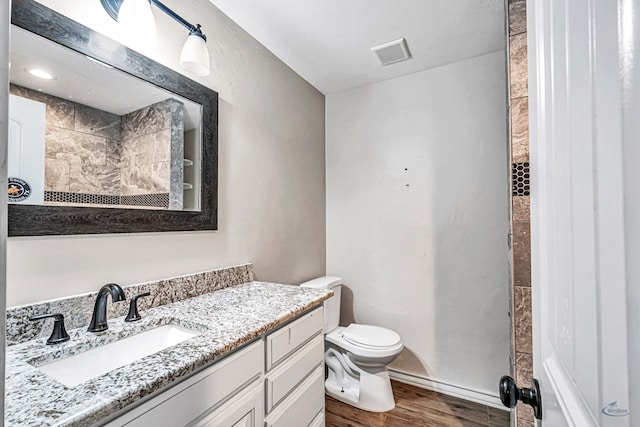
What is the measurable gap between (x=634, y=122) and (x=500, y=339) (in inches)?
87.7

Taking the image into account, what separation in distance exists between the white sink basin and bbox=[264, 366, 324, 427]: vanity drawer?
459 millimetres

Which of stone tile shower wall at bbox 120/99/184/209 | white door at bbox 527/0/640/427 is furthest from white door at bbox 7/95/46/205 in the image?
white door at bbox 527/0/640/427

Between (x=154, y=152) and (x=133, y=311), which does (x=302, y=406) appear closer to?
(x=133, y=311)

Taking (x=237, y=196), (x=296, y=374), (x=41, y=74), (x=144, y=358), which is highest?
(x=41, y=74)

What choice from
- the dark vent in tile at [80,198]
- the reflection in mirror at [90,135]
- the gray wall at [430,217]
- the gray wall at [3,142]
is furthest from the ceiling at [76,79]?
the gray wall at [430,217]

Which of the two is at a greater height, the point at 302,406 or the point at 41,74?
the point at 41,74

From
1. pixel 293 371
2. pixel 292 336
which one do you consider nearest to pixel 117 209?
pixel 292 336

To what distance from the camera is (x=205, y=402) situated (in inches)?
34.2

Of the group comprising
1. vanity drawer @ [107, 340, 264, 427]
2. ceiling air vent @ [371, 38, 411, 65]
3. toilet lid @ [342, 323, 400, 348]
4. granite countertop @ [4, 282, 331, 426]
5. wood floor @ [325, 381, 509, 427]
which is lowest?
wood floor @ [325, 381, 509, 427]

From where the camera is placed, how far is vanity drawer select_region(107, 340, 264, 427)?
2.35ft

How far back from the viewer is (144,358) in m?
0.81

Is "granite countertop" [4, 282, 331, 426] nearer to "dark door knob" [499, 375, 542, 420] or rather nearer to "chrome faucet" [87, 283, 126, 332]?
"chrome faucet" [87, 283, 126, 332]

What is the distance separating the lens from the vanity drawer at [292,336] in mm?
1138

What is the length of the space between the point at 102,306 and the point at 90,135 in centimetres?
63
